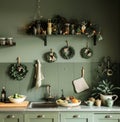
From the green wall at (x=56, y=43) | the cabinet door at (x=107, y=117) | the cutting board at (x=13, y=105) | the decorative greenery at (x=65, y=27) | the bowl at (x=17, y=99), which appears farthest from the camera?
the green wall at (x=56, y=43)

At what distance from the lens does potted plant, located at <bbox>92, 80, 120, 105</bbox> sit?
159 inches

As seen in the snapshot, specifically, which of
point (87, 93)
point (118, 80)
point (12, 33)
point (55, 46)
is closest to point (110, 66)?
point (118, 80)

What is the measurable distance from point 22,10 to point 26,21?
17 cm

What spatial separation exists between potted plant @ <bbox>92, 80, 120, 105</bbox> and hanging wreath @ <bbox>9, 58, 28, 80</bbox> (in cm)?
107

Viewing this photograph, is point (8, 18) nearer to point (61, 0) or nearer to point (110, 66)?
point (61, 0)

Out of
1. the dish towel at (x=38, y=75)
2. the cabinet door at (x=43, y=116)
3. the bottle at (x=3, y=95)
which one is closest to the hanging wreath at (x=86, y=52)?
the dish towel at (x=38, y=75)

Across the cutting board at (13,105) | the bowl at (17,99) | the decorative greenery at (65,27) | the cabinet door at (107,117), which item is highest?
the decorative greenery at (65,27)

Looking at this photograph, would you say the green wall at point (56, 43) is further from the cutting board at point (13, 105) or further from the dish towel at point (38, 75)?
the cutting board at point (13, 105)

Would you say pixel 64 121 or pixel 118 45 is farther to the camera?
pixel 118 45

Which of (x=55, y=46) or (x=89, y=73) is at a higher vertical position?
(x=55, y=46)

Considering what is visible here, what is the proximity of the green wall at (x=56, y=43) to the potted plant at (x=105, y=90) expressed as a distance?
0.13m

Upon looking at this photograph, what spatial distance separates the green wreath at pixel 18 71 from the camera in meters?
4.24

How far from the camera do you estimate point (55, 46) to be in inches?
169

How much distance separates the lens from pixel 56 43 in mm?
4281
